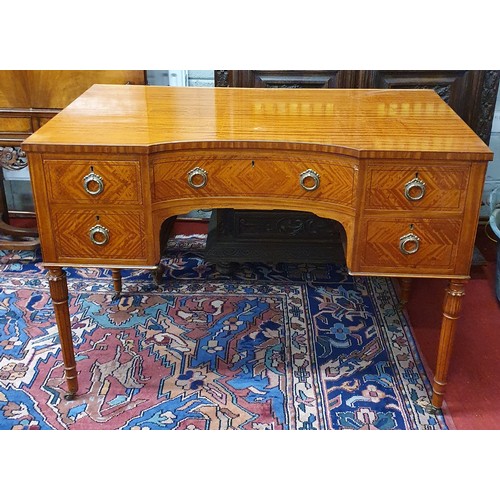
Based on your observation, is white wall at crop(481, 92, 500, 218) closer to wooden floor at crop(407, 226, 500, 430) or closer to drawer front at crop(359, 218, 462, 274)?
wooden floor at crop(407, 226, 500, 430)

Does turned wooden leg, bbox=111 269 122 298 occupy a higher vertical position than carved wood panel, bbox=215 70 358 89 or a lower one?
lower

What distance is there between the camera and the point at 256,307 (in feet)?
8.45

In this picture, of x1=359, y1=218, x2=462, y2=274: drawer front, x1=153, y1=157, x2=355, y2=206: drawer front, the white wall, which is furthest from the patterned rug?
the white wall

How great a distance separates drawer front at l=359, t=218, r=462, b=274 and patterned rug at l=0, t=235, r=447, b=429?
528mm

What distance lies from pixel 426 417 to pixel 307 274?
3.39ft

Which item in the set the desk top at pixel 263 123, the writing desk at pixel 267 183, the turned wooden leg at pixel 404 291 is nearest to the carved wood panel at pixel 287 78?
the desk top at pixel 263 123

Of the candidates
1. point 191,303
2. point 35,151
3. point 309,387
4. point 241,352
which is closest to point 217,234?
point 191,303

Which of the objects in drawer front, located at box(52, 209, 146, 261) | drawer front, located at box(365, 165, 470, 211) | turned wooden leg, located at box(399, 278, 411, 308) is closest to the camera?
drawer front, located at box(365, 165, 470, 211)

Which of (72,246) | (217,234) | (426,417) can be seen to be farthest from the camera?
(217,234)

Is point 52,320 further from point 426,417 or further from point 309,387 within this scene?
point 426,417

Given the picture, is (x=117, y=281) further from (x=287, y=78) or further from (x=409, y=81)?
(x=409, y=81)

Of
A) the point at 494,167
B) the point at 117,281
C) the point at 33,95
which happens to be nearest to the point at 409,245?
the point at 117,281

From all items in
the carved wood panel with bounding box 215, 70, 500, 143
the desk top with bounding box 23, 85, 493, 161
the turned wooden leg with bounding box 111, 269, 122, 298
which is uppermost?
the desk top with bounding box 23, 85, 493, 161

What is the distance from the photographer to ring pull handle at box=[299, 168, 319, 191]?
173 cm
